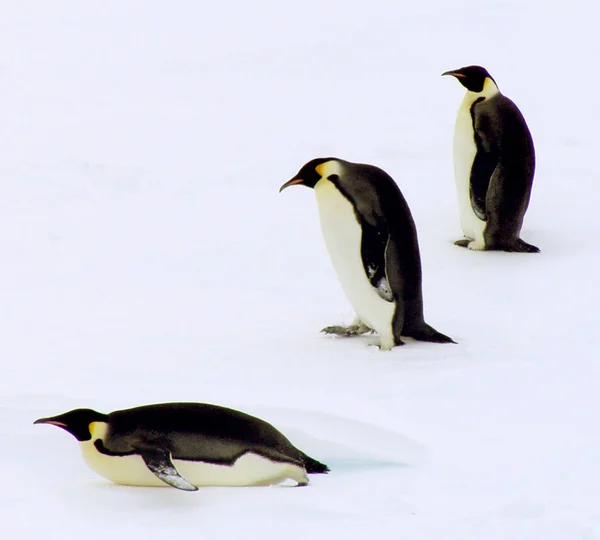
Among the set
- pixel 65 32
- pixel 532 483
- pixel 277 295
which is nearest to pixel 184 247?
pixel 277 295

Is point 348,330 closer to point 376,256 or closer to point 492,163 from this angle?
point 376,256

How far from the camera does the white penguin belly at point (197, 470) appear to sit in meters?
3.18

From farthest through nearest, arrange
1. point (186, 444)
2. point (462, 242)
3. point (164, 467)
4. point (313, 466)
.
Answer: point (462, 242) < point (313, 466) < point (186, 444) < point (164, 467)

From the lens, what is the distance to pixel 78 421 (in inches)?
126

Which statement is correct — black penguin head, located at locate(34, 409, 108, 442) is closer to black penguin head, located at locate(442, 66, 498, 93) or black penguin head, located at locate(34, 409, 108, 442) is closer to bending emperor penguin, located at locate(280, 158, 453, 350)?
bending emperor penguin, located at locate(280, 158, 453, 350)

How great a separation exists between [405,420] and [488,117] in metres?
2.65

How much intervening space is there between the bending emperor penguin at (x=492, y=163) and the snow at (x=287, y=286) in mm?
209

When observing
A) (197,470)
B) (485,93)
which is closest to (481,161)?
(485,93)

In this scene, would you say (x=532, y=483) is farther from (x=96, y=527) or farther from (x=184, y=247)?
(x=184, y=247)

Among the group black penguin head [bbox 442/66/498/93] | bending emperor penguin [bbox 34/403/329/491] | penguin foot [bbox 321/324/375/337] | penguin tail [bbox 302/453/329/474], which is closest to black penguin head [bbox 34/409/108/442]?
bending emperor penguin [bbox 34/403/329/491]

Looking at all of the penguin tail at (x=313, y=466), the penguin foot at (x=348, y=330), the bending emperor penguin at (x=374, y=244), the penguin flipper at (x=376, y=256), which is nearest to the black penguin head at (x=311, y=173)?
the bending emperor penguin at (x=374, y=244)

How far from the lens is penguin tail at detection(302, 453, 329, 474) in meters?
3.41

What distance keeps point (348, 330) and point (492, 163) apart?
5.39 ft

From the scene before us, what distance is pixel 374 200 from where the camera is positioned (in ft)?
15.0
